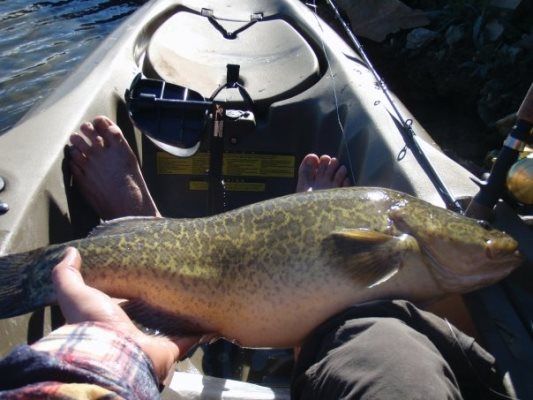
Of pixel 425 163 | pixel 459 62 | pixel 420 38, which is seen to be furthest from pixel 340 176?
pixel 420 38

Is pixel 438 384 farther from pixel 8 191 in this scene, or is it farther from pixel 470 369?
pixel 8 191

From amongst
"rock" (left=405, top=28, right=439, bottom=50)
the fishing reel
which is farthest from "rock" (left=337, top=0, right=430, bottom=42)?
the fishing reel

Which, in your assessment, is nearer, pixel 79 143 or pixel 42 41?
pixel 79 143

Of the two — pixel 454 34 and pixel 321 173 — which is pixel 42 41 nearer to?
pixel 454 34

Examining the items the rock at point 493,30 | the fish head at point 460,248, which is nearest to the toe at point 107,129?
the fish head at point 460,248

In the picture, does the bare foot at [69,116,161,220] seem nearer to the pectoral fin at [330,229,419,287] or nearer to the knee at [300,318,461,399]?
the pectoral fin at [330,229,419,287]

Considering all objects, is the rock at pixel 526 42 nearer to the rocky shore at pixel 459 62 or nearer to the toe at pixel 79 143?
the rocky shore at pixel 459 62
